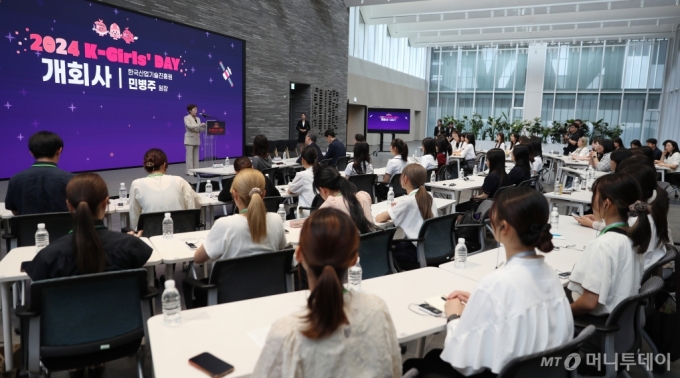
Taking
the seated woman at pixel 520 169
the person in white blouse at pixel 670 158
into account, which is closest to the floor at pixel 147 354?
the person in white blouse at pixel 670 158

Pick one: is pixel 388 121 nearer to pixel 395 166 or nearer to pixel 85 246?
pixel 395 166

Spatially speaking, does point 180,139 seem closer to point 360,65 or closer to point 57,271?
point 57,271

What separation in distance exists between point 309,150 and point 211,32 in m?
6.91

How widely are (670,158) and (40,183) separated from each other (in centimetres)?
1163

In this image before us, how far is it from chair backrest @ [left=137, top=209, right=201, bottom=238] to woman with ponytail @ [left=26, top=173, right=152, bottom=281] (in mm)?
1339

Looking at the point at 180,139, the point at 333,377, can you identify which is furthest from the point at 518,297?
the point at 180,139

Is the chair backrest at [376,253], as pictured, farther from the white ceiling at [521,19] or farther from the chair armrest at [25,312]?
the white ceiling at [521,19]

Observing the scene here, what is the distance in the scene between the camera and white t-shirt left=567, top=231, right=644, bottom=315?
2.24m

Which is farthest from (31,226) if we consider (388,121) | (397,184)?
(388,121)

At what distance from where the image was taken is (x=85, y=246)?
7.65 feet

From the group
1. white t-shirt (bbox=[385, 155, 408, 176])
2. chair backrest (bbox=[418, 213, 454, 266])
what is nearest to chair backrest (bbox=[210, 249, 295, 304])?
chair backrest (bbox=[418, 213, 454, 266])

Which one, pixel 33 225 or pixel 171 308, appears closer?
pixel 171 308

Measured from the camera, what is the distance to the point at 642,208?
7.74 feet

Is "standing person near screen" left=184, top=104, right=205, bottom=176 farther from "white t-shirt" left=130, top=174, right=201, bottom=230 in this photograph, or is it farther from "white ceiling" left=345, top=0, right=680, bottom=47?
"white ceiling" left=345, top=0, right=680, bottom=47
